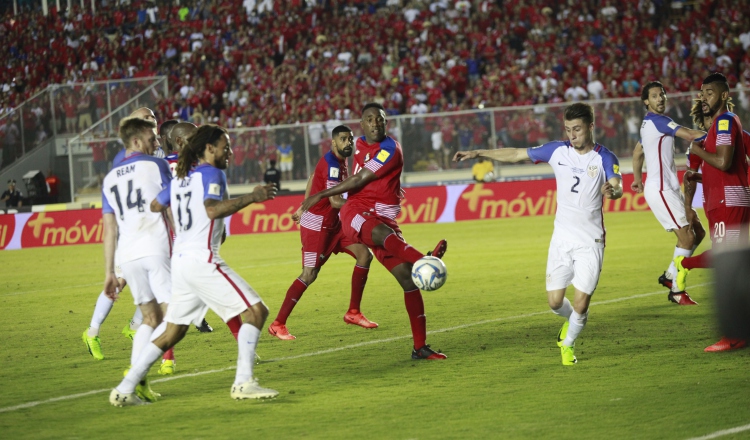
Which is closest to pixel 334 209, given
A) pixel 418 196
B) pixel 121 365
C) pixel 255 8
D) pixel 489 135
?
pixel 121 365

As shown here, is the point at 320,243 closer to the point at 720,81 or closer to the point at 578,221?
the point at 578,221

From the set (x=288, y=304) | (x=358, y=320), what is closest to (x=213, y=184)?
(x=288, y=304)

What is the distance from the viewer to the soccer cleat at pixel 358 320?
33.7 feet

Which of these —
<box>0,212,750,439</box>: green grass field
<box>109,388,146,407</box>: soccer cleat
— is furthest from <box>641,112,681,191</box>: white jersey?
<box>109,388,146,407</box>: soccer cleat

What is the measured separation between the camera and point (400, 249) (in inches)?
329

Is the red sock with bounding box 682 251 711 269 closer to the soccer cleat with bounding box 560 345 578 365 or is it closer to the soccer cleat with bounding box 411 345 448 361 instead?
the soccer cleat with bounding box 560 345 578 365

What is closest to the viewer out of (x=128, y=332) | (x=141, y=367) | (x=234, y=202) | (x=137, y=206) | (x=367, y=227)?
(x=234, y=202)

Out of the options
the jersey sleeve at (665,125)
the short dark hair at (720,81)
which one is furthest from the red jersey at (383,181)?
the jersey sleeve at (665,125)

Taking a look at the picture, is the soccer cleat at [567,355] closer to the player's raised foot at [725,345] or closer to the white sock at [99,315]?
the player's raised foot at [725,345]

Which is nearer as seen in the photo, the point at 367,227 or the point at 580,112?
the point at 580,112

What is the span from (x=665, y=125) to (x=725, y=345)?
315 centimetres

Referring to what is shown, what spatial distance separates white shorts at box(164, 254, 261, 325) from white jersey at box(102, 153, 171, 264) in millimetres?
661

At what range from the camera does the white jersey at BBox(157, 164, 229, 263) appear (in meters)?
6.68

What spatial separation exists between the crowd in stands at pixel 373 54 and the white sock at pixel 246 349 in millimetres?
18994
